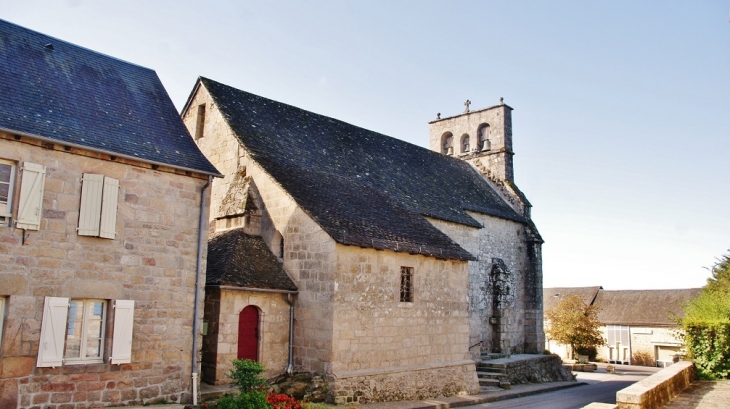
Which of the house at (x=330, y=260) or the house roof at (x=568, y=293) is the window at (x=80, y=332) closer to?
the house at (x=330, y=260)

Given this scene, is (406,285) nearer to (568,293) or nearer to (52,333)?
(52,333)

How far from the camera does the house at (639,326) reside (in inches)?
1497

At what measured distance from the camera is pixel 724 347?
1462cm

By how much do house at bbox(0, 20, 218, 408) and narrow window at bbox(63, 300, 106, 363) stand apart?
0.06ft

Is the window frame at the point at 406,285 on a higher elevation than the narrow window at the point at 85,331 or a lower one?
higher

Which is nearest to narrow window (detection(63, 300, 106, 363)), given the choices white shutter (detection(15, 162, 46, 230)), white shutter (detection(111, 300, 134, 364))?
white shutter (detection(111, 300, 134, 364))

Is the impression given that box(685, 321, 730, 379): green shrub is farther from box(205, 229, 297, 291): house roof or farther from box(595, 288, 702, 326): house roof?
box(595, 288, 702, 326): house roof

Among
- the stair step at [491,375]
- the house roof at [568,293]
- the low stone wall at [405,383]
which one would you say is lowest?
the stair step at [491,375]

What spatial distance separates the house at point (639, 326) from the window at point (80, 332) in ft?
108

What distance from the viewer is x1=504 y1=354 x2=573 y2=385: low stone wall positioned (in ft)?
66.1

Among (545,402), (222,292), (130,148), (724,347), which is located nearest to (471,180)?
(545,402)

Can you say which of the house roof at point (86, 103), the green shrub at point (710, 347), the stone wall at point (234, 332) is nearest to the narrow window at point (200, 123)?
the house roof at point (86, 103)

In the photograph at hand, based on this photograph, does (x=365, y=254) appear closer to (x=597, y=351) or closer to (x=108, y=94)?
(x=108, y=94)

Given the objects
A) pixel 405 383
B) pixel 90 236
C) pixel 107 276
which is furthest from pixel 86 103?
pixel 405 383
